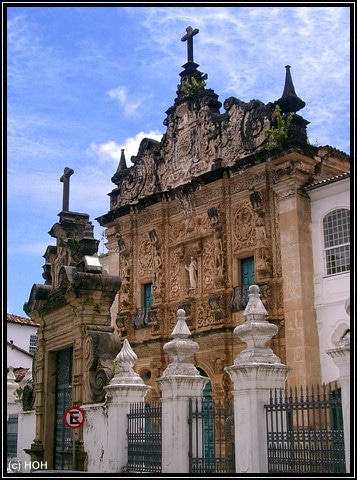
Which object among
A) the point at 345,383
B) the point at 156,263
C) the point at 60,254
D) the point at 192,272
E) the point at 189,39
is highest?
the point at 189,39

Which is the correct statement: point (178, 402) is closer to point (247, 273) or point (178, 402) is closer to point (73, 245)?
point (73, 245)

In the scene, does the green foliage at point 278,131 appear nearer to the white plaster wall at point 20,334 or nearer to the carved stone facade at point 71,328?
the carved stone facade at point 71,328

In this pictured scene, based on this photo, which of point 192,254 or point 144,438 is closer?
point 144,438

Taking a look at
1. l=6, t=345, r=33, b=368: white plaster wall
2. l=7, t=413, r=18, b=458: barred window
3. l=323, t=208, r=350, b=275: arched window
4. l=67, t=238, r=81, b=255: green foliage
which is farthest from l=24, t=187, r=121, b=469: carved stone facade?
l=6, t=345, r=33, b=368: white plaster wall

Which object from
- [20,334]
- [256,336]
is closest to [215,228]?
[256,336]

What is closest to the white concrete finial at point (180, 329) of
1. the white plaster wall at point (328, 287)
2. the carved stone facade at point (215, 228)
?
the white plaster wall at point (328, 287)

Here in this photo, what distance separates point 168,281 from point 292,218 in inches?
243

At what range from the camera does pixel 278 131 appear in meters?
20.7

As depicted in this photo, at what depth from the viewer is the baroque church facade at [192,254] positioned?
14.4m

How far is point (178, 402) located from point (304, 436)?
247 cm

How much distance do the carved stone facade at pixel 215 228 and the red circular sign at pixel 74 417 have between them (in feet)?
25.5

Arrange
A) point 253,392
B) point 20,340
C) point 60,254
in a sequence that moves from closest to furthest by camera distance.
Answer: point 253,392 → point 60,254 → point 20,340

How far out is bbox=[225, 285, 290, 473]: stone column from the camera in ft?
28.9
